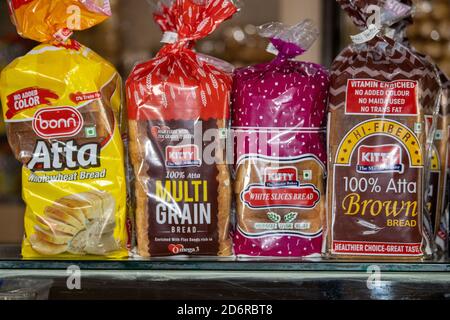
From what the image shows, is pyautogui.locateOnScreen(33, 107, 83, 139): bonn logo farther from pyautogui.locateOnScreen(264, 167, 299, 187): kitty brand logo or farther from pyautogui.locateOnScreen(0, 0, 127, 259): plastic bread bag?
pyautogui.locateOnScreen(264, 167, 299, 187): kitty brand logo

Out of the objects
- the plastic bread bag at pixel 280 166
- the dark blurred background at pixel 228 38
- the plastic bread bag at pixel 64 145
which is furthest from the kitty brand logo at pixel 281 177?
the dark blurred background at pixel 228 38

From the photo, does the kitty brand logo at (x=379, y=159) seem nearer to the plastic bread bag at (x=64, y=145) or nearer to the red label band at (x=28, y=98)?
the plastic bread bag at (x=64, y=145)

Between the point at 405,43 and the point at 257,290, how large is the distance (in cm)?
53

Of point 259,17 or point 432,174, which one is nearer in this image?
point 432,174

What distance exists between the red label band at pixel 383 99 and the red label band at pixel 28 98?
0.49 metres

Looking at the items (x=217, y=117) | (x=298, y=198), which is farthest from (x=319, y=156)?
(x=217, y=117)

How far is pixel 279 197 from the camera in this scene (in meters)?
1.05

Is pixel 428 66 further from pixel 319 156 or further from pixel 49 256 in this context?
pixel 49 256

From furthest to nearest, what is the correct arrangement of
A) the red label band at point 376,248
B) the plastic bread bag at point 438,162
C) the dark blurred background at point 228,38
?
the dark blurred background at point 228,38 → the plastic bread bag at point 438,162 → the red label band at point 376,248

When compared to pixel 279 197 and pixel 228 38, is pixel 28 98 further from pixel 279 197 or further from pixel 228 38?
pixel 228 38

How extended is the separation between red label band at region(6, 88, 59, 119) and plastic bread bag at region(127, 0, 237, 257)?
13 cm

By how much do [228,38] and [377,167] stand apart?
95.5 inches

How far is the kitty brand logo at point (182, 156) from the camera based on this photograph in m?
1.04

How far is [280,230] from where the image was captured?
1.05m
